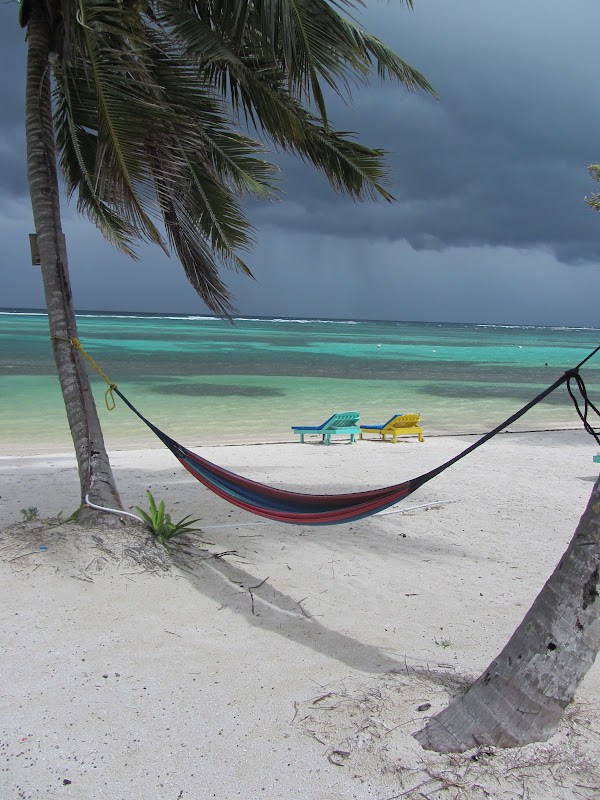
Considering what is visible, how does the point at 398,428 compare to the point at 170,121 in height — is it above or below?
below

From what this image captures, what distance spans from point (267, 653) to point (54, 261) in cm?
227

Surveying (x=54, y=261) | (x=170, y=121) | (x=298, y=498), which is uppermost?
(x=170, y=121)

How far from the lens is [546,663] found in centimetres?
174

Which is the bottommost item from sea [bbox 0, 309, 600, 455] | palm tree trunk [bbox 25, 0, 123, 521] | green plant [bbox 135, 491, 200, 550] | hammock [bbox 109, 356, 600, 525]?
sea [bbox 0, 309, 600, 455]

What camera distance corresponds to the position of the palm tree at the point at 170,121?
3.00m

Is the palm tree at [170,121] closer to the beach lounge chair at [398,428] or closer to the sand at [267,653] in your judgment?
the sand at [267,653]

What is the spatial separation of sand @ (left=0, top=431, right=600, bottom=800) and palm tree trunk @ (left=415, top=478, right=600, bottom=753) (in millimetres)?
60

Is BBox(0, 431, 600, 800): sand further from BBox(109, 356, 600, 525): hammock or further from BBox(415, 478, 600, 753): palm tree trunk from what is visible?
BBox(109, 356, 600, 525): hammock

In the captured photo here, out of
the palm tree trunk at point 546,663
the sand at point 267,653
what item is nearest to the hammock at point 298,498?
the sand at point 267,653

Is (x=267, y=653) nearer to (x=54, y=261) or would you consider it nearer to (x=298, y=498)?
(x=298, y=498)

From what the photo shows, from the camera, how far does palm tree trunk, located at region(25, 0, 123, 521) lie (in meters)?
3.33

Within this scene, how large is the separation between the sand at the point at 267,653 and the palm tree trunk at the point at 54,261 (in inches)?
15.4

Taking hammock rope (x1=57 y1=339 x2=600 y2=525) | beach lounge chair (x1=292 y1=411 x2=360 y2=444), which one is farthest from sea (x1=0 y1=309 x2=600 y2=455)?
beach lounge chair (x1=292 y1=411 x2=360 y2=444)

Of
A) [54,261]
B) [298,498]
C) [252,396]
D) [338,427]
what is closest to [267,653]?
[298,498]
